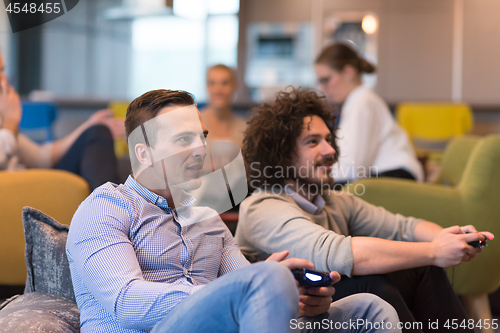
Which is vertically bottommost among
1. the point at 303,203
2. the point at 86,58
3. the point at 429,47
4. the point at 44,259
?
the point at 44,259

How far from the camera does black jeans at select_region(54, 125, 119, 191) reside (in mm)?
1876

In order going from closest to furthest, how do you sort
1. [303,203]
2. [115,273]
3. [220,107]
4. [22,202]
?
[115,273] < [303,203] < [22,202] < [220,107]

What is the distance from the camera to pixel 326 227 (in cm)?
132

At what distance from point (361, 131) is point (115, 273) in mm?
1699

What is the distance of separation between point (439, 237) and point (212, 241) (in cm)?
58

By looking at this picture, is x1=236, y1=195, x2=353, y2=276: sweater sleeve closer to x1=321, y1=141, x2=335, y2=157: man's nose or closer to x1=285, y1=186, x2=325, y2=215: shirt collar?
x1=285, y1=186, x2=325, y2=215: shirt collar

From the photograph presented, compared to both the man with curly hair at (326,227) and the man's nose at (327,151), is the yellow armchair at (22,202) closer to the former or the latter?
the man with curly hair at (326,227)

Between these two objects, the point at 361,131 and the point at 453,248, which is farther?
the point at 361,131

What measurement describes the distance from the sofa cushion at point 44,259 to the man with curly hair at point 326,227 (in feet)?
1.50

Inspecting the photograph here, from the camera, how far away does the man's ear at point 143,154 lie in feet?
3.26

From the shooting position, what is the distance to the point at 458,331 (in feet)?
4.10

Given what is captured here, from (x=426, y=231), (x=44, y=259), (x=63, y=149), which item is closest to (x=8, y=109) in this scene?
(x=63, y=149)

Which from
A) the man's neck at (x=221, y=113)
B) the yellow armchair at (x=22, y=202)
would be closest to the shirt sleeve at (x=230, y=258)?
the yellow armchair at (x=22, y=202)

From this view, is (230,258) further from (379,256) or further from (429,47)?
(429,47)
